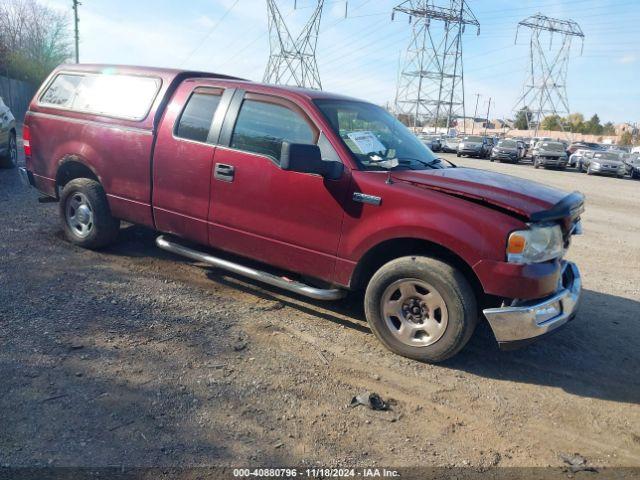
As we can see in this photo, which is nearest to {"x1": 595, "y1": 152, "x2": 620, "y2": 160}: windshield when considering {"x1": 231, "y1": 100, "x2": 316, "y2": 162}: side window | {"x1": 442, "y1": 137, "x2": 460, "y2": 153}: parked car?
{"x1": 442, "y1": 137, "x2": 460, "y2": 153}: parked car

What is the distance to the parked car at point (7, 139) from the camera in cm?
1041

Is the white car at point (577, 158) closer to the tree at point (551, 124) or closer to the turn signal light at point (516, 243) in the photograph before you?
the turn signal light at point (516, 243)

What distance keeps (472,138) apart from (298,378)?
126 ft

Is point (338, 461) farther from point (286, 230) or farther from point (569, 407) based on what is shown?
point (286, 230)

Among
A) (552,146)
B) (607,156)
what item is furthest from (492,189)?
(552,146)

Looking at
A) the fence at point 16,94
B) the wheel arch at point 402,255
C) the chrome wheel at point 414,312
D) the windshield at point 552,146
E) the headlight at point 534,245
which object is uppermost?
the fence at point 16,94

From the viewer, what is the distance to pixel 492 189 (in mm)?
3838

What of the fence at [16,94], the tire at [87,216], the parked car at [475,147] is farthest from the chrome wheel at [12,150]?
the parked car at [475,147]

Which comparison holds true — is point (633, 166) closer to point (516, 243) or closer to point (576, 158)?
point (576, 158)

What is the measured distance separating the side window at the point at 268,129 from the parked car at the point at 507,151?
3279 centimetres

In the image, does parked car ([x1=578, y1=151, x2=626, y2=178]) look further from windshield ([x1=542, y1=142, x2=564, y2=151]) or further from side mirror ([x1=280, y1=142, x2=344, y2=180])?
side mirror ([x1=280, y1=142, x2=344, y2=180])

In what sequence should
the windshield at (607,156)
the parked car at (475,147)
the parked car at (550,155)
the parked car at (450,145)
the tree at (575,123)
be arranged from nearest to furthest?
1. the windshield at (607,156)
2. the parked car at (550,155)
3. the parked car at (475,147)
4. the parked car at (450,145)
5. the tree at (575,123)

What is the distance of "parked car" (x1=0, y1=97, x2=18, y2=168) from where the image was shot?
34.1ft

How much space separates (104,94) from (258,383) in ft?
12.5
